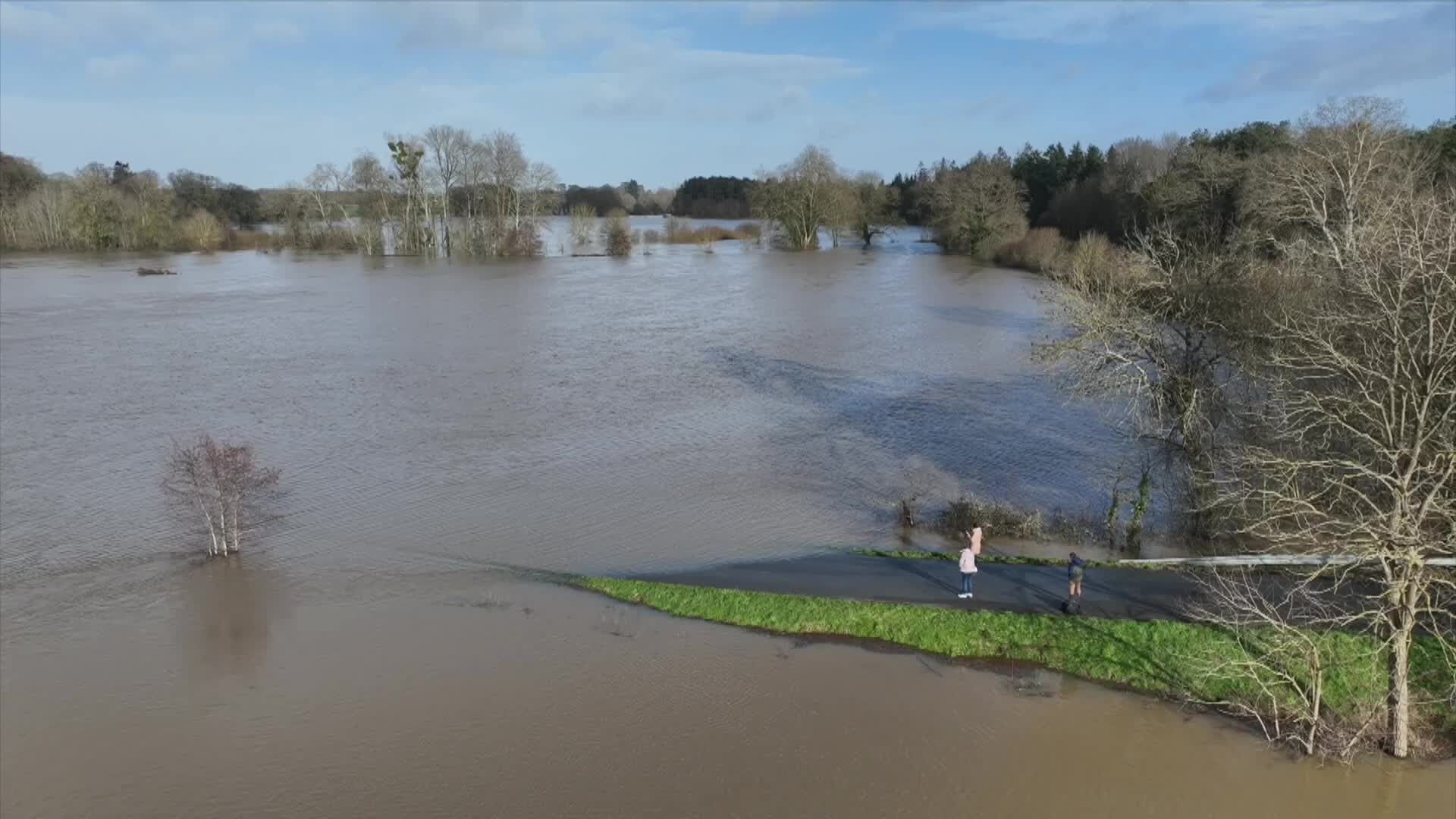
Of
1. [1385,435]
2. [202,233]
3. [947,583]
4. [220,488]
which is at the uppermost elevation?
[202,233]

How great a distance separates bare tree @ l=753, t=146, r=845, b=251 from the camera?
81.2 metres

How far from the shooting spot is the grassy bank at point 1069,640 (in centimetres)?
1212

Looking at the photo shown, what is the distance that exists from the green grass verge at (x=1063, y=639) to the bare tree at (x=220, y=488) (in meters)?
8.01

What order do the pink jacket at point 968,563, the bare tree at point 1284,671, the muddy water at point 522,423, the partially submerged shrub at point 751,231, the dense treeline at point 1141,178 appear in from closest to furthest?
the bare tree at point 1284,671 → the pink jacket at point 968,563 → the muddy water at point 522,423 → the dense treeline at point 1141,178 → the partially submerged shrub at point 751,231

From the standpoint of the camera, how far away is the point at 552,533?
18.7 meters

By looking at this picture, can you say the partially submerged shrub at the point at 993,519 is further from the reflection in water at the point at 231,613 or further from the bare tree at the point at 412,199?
the bare tree at the point at 412,199

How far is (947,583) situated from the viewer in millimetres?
15289

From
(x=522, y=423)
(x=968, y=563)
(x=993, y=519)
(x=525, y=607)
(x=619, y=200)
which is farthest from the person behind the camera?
(x=619, y=200)

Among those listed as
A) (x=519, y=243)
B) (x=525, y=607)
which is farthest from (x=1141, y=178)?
(x=525, y=607)

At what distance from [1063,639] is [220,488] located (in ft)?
49.7

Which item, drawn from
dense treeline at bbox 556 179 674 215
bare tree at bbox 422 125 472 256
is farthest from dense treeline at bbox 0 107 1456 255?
dense treeline at bbox 556 179 674 215

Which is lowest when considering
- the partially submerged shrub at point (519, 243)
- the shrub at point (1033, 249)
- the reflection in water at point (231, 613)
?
the reflection in water at point (231, 613)

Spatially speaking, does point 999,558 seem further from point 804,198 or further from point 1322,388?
point 804,198

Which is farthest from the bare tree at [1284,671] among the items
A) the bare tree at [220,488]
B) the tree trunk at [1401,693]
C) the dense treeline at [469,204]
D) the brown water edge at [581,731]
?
the dense treeline at [469,204]
